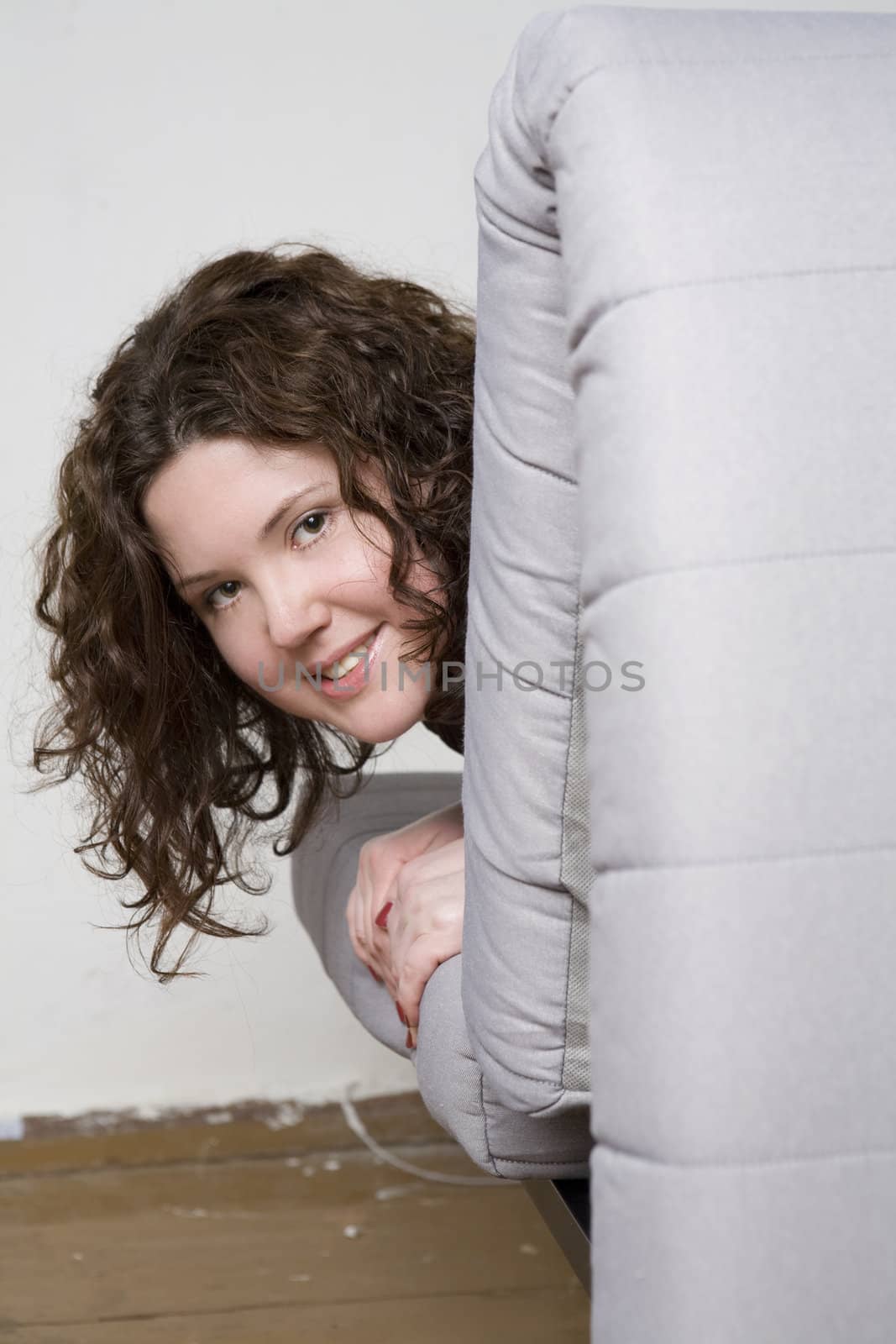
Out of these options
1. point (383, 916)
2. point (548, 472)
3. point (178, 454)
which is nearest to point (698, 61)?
point (548, 472)

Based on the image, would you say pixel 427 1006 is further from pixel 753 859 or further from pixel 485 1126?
pixel 753 859

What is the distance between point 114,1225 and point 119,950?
0.44 meters

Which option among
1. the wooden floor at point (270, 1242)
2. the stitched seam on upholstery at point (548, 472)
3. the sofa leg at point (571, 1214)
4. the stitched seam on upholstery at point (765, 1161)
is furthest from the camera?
the wooden floor at point (270, 1242)

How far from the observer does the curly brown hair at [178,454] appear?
1.18 metres

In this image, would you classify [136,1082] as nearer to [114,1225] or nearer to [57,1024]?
[57,1024]

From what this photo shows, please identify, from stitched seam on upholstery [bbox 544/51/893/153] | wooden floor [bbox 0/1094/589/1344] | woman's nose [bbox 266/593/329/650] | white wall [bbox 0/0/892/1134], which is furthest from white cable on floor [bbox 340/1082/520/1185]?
stitched seam on upholstery [bbox 544/51/893/153]

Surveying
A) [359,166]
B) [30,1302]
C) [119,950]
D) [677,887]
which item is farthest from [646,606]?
[119,950]

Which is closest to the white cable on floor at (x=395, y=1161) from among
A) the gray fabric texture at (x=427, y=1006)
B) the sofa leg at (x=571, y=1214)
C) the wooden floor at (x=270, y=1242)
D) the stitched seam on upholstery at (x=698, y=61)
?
the wooden floor at (x=270, y=1242)

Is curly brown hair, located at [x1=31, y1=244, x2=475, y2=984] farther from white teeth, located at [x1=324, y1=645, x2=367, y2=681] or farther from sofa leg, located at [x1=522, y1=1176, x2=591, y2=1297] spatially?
sofa leg, located at [x1=522, y1=1176, x2=591, y2=1297]

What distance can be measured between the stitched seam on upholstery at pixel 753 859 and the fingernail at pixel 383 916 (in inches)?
24.6

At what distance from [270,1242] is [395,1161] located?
0.29 m

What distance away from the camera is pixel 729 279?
610mm

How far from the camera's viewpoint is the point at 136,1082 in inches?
82.0

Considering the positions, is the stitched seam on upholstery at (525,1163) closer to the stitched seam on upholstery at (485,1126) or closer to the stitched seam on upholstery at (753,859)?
the stitched seam on upholstery at (485,1126)
